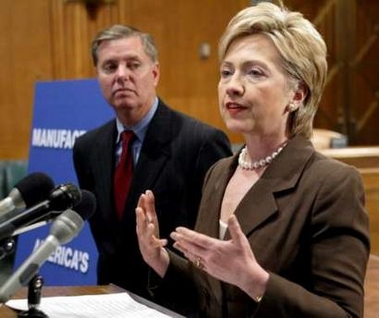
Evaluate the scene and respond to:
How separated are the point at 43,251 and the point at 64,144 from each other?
2.66 m

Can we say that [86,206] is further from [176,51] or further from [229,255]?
[176,51]

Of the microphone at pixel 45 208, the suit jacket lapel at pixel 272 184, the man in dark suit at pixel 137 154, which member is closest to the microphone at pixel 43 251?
the microphone at pixel 45 208

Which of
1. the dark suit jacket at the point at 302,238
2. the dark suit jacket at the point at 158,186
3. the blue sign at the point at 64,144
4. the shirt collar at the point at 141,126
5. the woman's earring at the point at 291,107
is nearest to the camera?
the dark suit jacket at the point at 302,238

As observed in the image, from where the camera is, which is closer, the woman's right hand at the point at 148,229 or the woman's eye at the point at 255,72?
the woman's eye at the point at 255,72

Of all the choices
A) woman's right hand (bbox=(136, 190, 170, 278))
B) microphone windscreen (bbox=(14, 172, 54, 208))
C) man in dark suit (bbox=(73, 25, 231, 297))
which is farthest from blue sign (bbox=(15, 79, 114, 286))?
microphone windscreen (bbox=(14, 172, 54, 208))

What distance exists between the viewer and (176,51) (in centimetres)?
633

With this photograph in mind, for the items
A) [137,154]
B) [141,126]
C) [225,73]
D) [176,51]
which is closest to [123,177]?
[137,154]

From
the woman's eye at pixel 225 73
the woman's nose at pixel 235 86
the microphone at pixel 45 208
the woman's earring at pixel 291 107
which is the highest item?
the woman's eye at pixel 225 73

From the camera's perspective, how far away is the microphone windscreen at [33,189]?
4.35 feet

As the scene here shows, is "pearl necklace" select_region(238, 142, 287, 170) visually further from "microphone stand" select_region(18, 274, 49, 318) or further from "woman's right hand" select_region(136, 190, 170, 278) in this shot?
"microphone stand" select_region(18, 274, 49, 318)

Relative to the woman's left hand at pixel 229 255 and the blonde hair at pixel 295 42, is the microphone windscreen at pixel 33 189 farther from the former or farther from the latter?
the blonde hair at pixel 295 42

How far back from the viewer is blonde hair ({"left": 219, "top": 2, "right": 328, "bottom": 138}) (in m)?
1.60

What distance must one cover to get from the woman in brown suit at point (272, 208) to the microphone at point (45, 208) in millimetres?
218

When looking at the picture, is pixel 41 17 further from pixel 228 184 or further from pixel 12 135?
pixel 228 184
